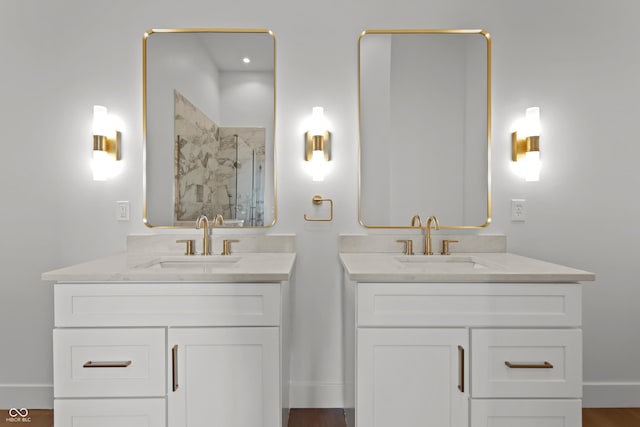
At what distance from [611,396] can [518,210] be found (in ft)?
3.66

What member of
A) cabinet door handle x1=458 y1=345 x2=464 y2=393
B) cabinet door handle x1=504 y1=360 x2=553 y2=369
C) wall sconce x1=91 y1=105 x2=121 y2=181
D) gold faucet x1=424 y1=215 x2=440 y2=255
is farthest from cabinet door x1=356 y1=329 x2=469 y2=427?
wall sconce x1=91 y1=105 x2=121 y2=181

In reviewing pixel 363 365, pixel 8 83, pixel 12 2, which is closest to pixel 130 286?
pixel 363 365

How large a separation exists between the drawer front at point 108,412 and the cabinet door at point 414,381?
0.74 meters

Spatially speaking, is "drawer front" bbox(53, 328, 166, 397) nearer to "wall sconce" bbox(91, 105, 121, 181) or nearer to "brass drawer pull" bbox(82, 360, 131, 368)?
"brass drawer pull" bbox(82, 360, 131, 368)

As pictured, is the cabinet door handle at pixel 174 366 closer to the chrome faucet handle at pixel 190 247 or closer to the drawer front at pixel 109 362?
the drawer front at pixel 109 362

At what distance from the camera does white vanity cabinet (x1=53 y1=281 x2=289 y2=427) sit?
1332mm

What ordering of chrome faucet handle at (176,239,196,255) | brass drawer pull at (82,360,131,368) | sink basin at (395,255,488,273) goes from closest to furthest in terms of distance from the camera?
brass drawer pull at (82,360,131,368)
sink basin at (395,255,488,273)
chrome faucet handle at (176,239,196,255)

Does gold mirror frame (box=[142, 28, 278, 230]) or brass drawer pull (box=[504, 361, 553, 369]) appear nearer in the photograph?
brass drawer pull (box=[504, 361, 553, 369])

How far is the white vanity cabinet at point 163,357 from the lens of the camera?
4.37ft

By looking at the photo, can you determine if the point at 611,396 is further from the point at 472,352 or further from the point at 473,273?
the point at 473,273

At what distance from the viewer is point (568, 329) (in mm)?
1346

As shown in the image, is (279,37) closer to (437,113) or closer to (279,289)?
(437,113)

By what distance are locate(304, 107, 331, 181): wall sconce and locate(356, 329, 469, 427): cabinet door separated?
0.96m

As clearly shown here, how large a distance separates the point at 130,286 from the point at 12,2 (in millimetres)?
1783
